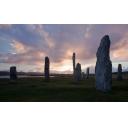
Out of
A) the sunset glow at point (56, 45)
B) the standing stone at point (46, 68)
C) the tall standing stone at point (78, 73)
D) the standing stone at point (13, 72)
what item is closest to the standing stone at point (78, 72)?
the tall standing stone at point (78, 73)

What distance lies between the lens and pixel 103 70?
8703 mm

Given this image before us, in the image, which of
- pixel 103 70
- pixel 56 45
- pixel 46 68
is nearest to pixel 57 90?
pixel 46 68

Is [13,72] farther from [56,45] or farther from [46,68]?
[56,45]

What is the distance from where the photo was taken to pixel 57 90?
28.2ft

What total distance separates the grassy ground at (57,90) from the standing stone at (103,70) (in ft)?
0.40

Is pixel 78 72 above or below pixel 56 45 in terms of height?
below

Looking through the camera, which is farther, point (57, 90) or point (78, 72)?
point (78, 72)

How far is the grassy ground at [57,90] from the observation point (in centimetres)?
840

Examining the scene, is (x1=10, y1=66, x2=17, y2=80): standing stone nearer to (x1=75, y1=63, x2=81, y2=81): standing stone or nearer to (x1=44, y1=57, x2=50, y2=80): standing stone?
(x1=44, y1=57, x2=50, y2=80): standing stone

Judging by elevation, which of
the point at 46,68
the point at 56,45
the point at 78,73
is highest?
the point at 56,45

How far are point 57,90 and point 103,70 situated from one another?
1156 millimetres

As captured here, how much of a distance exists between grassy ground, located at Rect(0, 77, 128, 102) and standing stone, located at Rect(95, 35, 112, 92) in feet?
0.40
